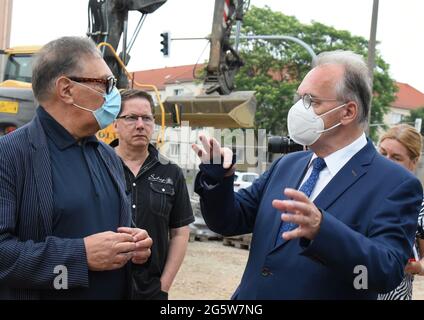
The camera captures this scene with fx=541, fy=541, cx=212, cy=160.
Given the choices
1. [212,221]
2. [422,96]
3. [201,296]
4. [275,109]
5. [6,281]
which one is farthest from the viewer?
[422,96]

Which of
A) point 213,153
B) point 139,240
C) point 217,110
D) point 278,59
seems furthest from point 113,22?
point 278,59

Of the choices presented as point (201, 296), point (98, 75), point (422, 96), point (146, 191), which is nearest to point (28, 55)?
point (201, 296)

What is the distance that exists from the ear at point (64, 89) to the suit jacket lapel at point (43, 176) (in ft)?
0.69

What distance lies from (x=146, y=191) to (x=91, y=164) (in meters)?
1.03

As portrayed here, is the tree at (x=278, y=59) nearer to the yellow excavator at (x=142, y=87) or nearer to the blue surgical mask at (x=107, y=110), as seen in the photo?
the yellow excavator at (x=142, y=87)

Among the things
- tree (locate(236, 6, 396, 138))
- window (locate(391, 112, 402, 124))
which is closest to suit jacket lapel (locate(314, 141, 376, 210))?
tree (locate(236, 6, 396, 138))

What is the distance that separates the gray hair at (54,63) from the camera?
2.37 meters

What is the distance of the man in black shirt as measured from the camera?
3373 mm

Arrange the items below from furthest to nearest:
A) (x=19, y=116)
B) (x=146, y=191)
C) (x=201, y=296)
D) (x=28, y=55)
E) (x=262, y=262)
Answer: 1. (x=28, y=55)
2. (x=19, y=116)
3. (x=201, y=296)
4. (x=146, y=191)
5. (x=262, y=262)

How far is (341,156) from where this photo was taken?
2400 mm

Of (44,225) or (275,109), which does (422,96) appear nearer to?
(275,109)

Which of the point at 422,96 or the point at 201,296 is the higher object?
the point at 201,296

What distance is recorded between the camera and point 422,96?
8719 cm

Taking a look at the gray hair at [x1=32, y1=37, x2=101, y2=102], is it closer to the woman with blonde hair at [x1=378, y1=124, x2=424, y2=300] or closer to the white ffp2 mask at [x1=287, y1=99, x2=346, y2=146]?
the white ffp2 mask at [x1=287, y1=99, x2=346, y2=146]
